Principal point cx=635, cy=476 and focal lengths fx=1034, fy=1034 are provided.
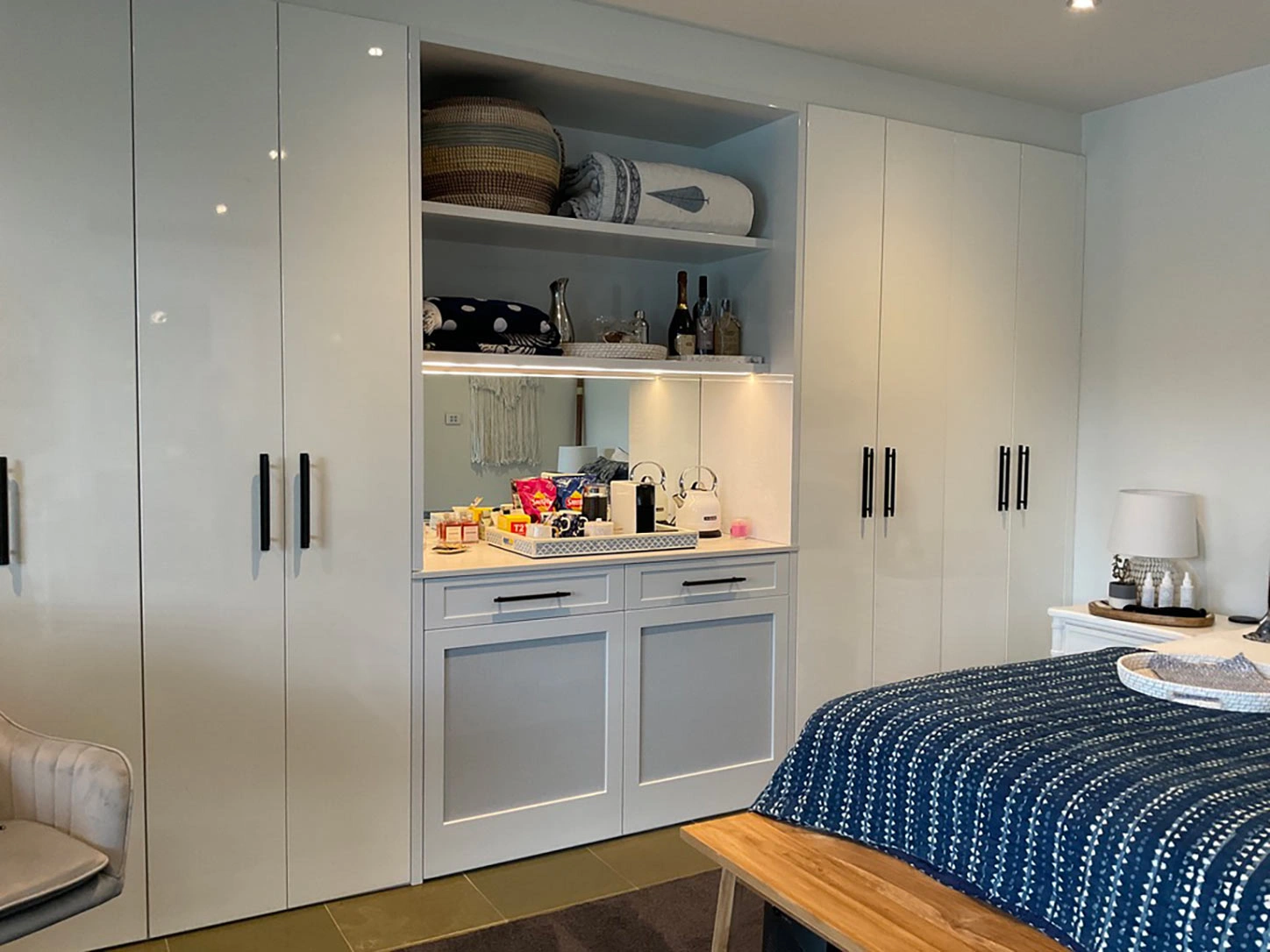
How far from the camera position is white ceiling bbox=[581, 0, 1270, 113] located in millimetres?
3023

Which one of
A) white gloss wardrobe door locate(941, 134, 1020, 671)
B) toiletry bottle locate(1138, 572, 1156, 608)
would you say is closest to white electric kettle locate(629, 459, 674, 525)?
white gloss wardrobe door locate(941, 134, 1020, 671)

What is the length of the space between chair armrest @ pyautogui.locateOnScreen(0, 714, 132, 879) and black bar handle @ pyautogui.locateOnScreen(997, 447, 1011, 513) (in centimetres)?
306

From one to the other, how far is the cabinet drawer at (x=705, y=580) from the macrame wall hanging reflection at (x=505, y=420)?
0.59m

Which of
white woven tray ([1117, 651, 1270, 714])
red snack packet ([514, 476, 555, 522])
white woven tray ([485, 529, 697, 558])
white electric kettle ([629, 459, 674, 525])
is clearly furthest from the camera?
white electric kettle ([629, 459, 674, 525])

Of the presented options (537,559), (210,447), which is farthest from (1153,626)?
(210,447)

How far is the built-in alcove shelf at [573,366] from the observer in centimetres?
303

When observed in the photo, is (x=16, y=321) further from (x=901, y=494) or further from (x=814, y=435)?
(x=901, y=494)

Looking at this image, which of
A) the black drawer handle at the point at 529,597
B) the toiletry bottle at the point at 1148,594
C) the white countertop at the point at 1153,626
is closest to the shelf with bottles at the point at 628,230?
the black drawer handle at the point at 529,597

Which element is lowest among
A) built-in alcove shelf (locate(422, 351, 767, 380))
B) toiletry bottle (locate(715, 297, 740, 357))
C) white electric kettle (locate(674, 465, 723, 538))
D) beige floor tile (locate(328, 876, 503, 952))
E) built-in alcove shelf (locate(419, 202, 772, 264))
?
beige floor tile (locate(328, 876, 503, 952))

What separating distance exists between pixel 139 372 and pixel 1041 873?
2251mm

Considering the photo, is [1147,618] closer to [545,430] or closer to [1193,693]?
[1193,693]

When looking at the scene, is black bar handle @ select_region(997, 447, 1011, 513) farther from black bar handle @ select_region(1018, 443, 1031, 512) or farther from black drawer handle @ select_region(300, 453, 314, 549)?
black drawer handle @ select_region(300, 453, 314, 549)

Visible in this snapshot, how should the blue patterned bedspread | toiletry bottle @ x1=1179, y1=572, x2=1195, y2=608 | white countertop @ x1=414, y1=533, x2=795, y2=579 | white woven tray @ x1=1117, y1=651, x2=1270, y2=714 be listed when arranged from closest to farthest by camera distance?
the blue patterned bedspread, white woven tray @ x1=1117, y1=651, x2=1270, y2=714, white countertop @ x1=414, y1=533, x2=795, y2=579, toiletry bottle @ x1=1179, y1=572, x2=1195, y2=608

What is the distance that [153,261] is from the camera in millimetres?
2520
